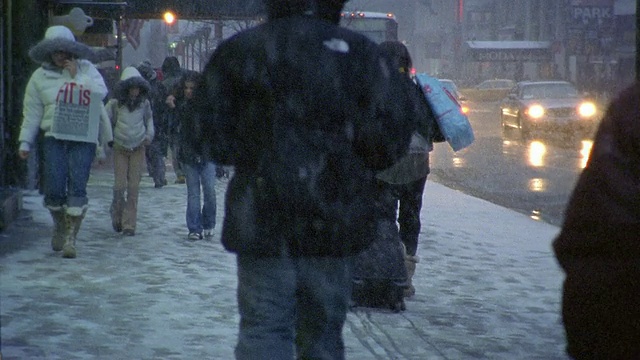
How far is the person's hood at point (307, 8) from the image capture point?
3.78m

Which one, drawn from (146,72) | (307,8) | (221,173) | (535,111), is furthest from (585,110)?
(307,8)

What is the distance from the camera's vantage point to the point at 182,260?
9445 mm

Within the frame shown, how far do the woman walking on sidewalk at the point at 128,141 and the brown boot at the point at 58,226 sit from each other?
140cm

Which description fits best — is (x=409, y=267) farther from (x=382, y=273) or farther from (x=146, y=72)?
(x=146, y=72)

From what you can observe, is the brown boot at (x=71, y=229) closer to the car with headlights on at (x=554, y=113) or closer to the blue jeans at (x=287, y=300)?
the blue jeans at (x=287, y=300)

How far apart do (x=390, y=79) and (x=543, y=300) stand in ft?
15.1

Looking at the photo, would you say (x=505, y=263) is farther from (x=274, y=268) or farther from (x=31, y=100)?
(x=274, y=268)

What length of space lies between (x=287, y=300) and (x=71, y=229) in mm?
5880

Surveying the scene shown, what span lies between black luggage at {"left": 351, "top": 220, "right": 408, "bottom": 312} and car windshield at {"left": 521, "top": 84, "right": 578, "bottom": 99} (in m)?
25.0

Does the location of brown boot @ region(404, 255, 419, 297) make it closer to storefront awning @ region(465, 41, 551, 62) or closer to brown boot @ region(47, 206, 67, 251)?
brown boot @ region(47, 206, 67, 251)

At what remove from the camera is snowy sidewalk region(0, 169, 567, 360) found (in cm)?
632

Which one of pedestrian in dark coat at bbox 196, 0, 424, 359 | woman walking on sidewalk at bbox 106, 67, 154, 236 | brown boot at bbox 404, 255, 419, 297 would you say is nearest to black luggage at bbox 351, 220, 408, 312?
brown boot at bbox 404, 255, 419, 297

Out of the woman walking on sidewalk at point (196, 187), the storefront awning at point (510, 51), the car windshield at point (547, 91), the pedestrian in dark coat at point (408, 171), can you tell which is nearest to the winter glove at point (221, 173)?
the woman walking on sidewalk at point (196, 187)

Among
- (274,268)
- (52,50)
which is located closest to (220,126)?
(274,268)
